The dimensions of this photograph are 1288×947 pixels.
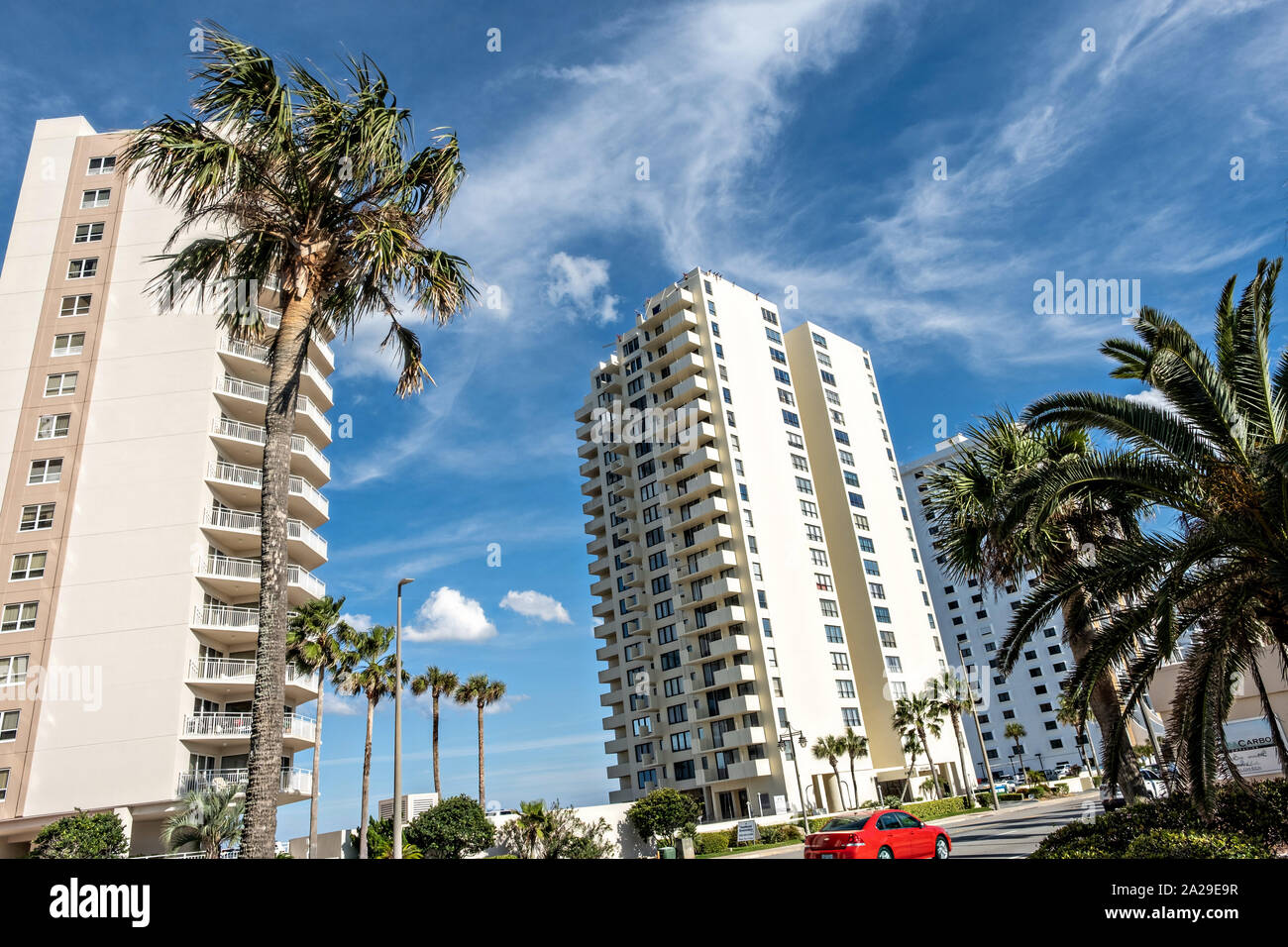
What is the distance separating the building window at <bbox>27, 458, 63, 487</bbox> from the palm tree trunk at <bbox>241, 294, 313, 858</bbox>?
30.7 m

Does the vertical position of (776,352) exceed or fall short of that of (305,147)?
it exceeds it

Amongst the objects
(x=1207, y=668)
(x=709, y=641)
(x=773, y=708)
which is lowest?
(x=1207, y=668)

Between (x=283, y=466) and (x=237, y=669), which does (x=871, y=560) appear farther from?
(x=283, y=466)

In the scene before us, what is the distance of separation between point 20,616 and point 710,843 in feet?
121

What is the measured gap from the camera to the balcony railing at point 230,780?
32250 mm

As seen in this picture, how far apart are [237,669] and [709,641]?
37.9 meters

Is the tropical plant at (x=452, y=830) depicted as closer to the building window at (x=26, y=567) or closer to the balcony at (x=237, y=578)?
the balcony at (x=237, y=578)

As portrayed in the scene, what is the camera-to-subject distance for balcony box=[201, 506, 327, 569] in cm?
3741

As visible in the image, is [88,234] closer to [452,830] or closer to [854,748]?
[452,830]

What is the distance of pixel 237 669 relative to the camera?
36062 mm

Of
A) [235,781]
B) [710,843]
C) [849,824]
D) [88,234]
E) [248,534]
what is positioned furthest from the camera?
[710,843]

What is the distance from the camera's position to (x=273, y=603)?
12.7 meters

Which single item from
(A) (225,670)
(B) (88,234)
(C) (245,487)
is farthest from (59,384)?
(A) (225,670)
